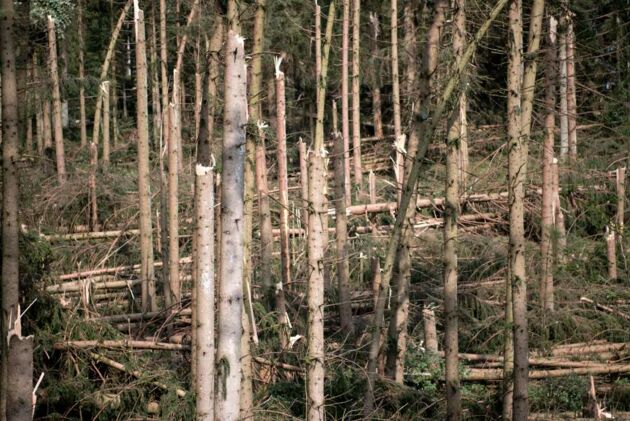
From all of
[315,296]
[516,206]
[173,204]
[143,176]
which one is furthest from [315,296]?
[143,176]

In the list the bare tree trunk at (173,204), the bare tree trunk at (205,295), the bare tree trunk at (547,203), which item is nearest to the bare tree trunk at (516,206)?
the bare tree trunk at (547,203)

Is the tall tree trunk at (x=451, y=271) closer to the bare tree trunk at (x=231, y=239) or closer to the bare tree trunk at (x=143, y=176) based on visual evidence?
the bare tree trunk at (x=231, y=239)

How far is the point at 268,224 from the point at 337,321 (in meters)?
1.80

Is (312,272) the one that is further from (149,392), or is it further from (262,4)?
(149,392)

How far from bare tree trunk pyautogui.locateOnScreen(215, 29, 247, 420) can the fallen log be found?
428cm

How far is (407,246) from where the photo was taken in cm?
1009

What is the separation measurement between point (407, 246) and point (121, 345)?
3912 mm

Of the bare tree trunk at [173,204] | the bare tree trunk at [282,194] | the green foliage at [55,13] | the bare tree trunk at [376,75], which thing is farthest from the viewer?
the bare tree trunk at [376,75]

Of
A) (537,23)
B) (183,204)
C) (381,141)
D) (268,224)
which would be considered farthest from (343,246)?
(381,141)

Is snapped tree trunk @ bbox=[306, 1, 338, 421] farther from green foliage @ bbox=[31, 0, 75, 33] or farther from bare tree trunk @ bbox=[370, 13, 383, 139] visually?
bare tree trunk @ bbox=[370, 13, 383, 139]

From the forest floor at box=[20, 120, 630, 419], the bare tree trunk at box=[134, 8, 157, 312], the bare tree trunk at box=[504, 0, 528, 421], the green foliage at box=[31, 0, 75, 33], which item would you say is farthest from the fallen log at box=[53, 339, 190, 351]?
the green foliage at box=[31, 0, 75, 33]

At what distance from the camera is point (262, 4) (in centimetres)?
831

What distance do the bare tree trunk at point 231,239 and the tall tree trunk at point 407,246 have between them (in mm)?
3142

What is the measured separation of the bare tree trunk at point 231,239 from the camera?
6.55 meters
